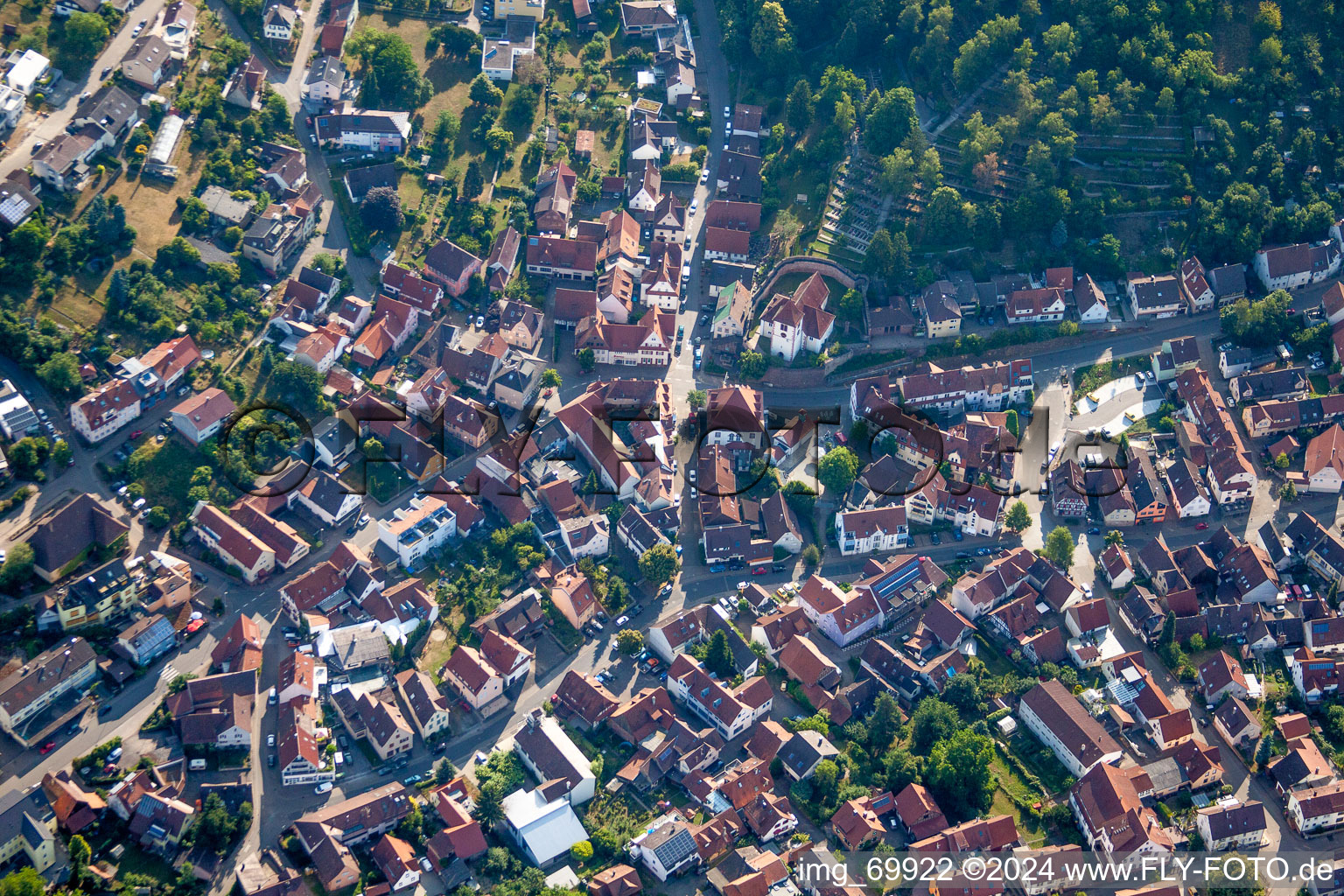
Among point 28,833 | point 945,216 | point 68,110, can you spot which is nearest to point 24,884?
point 28,833

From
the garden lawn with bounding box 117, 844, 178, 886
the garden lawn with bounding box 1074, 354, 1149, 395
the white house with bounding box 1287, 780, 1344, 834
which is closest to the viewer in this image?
the garden lawn with bounding box 117, 844, 178, 886

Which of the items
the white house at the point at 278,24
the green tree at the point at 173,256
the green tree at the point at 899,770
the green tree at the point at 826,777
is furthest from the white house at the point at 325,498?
the white house at the point at 278,24

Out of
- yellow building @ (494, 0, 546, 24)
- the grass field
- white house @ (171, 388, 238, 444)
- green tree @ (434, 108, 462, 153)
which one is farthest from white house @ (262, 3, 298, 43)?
the grass field

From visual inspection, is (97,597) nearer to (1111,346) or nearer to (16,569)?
(16,569)

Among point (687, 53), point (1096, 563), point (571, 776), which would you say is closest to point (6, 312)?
point (571, 776)

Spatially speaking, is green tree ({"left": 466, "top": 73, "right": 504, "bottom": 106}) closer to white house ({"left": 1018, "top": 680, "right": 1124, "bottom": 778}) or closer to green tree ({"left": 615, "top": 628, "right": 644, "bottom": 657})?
green tree ({"left": 615, "top": 628, "right": 644, "bottom": 657})

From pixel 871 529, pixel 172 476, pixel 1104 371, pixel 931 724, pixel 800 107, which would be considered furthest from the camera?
pixel 800 107
